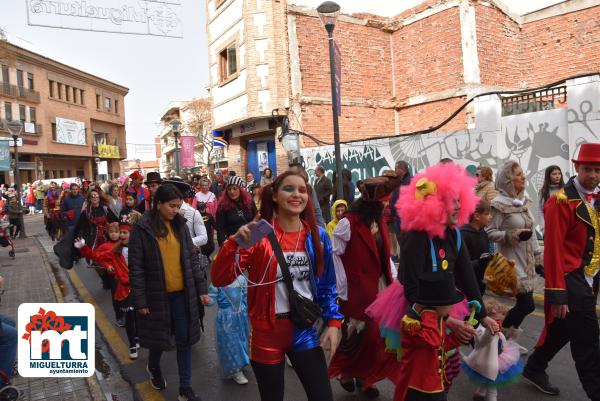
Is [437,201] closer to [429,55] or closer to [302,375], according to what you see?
[302,375]

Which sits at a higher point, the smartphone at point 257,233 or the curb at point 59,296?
the smartphone at point 257,233

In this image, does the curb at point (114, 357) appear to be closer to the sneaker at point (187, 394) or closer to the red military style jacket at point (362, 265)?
the sneaker at point (187, 394)

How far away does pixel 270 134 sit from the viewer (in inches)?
727

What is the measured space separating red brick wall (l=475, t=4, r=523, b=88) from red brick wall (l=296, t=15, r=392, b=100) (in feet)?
12.2

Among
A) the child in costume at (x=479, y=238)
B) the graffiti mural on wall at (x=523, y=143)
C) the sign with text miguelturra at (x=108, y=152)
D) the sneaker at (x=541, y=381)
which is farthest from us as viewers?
the sign with text miguelturra at (x=108, y=152)

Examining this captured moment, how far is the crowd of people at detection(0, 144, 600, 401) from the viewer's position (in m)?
2.74

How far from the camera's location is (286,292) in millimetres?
2764

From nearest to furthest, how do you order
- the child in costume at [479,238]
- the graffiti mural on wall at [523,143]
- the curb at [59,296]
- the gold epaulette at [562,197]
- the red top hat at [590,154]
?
the red top hat at [590,154]
the gold epaulette at [562,197]
the curb at [59,296]
the child in costume at [479,238]
the graffiti mural on wall at [523,143]

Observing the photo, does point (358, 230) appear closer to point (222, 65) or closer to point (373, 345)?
point (373, 345)

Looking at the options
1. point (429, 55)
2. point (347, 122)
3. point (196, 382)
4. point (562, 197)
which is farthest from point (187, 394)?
point (429, 55)

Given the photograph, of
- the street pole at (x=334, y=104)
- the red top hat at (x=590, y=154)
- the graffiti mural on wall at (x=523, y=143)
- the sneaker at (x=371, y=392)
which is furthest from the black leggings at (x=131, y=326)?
the graffiti mural on wall at (x=523, y=143)

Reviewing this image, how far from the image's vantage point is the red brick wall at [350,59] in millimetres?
16625

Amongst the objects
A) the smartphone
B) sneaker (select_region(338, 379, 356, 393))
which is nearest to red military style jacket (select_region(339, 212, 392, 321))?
sneaker (select_region(338, 379, 356, 393))

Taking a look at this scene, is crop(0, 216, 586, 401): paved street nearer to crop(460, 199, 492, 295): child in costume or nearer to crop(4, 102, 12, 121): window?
crop(460, 199, 492, 295): child in costume
